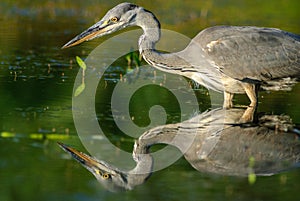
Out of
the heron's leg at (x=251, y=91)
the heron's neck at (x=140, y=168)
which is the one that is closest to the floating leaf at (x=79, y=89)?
the heron's leg at (x=251, y=91)

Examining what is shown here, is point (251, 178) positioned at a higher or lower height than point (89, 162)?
higher

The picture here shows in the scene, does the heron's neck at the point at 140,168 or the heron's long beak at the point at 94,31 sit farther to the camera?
the heron's long beak at the point at 94,31

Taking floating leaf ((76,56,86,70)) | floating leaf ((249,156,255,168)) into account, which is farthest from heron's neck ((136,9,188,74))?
floating leaf ((249,156,255,168))

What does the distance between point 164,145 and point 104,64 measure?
4.65 meters

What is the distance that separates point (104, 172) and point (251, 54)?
3533mm

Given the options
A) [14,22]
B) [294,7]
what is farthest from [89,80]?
[294,7]

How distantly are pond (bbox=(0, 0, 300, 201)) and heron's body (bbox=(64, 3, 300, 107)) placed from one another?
46 centimetres

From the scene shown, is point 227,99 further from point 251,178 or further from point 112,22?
point 251,178

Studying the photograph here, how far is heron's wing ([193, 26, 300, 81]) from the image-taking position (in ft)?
30.7

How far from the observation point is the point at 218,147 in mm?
7559

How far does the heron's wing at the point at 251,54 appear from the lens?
937 cm

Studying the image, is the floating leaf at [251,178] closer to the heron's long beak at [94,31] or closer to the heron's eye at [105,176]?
the heron's eye at [105,176]

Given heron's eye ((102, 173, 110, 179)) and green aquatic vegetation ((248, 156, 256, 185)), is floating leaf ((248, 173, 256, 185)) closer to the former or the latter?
green aquatic vegetation ((248, 156, 256, 185))

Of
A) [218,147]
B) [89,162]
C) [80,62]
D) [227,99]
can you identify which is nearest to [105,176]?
[89,162]
